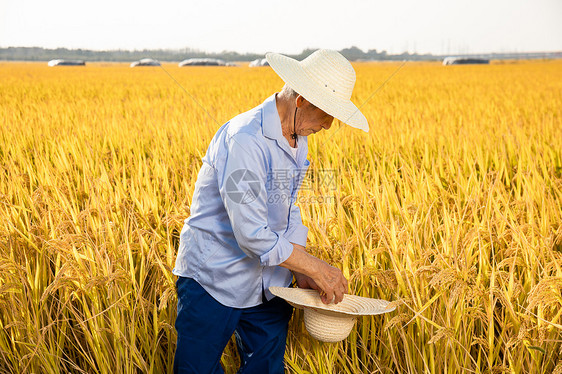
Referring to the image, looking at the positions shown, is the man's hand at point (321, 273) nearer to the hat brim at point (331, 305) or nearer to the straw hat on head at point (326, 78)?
the hat brim at point (331, 305)

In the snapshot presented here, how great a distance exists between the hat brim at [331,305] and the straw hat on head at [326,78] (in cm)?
46

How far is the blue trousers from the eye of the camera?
1.31 meters

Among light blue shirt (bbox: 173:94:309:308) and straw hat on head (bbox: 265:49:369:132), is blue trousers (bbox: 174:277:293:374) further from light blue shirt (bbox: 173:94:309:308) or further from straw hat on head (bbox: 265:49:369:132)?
straw hat on head (bbox: 265:49:369:132)

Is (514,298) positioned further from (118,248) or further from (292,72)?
(118,248)

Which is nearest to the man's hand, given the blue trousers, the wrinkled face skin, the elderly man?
the elderly man

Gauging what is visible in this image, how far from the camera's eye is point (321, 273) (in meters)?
1.26

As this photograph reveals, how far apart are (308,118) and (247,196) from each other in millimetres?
262

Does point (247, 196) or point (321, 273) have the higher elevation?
point (247, 196)

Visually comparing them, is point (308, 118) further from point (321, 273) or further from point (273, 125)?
point (321, 273)

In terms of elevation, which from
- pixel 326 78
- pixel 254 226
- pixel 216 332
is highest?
pixel 326 78

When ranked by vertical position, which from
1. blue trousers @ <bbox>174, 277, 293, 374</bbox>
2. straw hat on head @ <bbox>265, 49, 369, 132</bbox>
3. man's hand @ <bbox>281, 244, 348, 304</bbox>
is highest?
straw hat on head @ <bbox>265, 49, 369, 132</bbox>

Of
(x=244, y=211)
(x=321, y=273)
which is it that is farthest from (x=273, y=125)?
(x=321, y=273)

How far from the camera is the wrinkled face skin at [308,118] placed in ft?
4.02

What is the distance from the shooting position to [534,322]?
1.35m
